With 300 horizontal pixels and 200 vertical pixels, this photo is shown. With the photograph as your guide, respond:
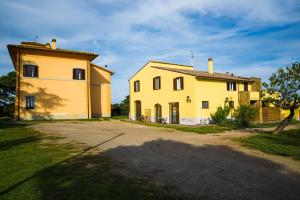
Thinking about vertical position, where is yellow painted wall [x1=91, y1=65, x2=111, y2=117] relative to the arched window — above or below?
above

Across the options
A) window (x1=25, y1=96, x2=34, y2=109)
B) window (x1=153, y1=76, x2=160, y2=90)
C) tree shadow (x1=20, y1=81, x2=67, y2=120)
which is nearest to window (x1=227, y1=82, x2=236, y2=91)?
window (x1=153, y1=76, x2=160, y2=90)

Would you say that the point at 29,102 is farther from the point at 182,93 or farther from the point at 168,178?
the point at 168,178

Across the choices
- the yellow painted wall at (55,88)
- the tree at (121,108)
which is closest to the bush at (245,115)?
the yellow painted wall at (55,88)

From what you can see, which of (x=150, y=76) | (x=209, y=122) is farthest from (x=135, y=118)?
(x=209, y=122)

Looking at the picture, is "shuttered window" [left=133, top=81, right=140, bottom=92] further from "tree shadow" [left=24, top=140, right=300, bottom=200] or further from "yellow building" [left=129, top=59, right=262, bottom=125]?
"tree shadow" [left=24, top=140, right=300, bottom=200]

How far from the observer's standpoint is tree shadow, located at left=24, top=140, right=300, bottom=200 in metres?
4.91

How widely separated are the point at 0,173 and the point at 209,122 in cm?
2081

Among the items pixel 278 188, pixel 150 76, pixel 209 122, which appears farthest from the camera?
pixel 150 76

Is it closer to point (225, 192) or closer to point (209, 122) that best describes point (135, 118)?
point (209, 122)

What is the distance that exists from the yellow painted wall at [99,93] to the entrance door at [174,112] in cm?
1078

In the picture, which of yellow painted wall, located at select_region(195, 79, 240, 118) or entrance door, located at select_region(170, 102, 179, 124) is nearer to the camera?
yellow painted wall, located at select_region(195, 79, 240, 118)

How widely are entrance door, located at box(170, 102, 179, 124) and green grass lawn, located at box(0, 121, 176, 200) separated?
58.4 feet

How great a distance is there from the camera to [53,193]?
4.80m

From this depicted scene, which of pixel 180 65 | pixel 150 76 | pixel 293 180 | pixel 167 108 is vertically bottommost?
pixel 293 180
